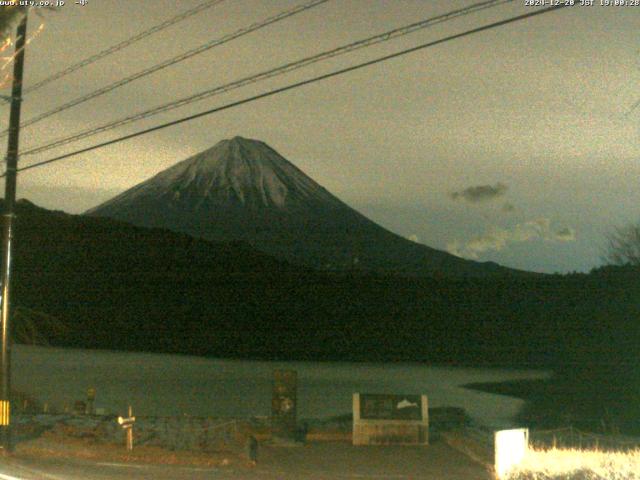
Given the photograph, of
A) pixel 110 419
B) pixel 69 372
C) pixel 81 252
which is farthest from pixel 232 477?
pixel 81 252

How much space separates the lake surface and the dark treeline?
5.38 meters

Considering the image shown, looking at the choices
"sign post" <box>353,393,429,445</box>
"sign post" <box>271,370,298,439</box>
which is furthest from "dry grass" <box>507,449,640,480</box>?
"sign post" <box>271,370,298,439</box>

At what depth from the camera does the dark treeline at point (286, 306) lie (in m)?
74.6

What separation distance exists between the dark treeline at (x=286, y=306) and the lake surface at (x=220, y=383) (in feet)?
17.7

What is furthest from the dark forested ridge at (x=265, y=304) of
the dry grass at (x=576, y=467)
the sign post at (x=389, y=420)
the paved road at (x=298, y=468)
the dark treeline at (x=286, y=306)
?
the dry grass at (x=576, y=467)

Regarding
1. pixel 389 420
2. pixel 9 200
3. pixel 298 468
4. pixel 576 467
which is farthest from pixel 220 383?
pixel 576 467

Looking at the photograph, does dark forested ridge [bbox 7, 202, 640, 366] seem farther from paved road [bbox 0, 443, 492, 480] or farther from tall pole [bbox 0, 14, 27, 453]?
tall pole [bbox 0, 14, 27, 453]

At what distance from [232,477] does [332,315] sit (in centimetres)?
10748

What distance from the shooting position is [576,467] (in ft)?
42.3

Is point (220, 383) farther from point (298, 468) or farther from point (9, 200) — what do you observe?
point (298, 468)

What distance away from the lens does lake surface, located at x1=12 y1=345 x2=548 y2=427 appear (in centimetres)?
4972

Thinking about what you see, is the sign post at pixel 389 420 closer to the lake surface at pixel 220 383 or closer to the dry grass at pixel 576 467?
the dry grass at pixel 576 467

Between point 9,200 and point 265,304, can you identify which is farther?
point 265,304

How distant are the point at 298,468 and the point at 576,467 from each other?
5169mm
